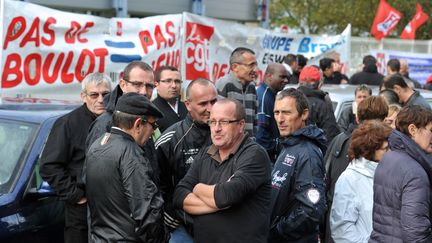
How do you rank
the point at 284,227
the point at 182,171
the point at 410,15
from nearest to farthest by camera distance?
the point at 284,227, the point at 182,171, the point at 410,15

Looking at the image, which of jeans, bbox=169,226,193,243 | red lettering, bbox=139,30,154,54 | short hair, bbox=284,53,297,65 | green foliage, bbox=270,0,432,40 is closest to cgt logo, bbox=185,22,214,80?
red lettering, bbox=139,30,154,54

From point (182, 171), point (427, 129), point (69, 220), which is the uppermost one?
point (427, 129)

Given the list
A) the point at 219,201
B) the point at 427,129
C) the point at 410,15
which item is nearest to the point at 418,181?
the point at 427,129

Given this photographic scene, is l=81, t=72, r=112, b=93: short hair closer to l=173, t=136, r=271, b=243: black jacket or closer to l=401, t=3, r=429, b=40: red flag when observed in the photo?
l=173, t=136, r=271, b=243: black jacket

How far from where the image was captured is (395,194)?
15.3 feet

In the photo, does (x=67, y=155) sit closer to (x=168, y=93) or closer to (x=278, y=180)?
(x=168, y=93)

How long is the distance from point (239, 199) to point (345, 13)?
27.7m

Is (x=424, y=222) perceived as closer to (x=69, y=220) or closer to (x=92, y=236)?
(x=92, y=236)

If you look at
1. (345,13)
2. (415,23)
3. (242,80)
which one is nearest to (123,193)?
(242,80)

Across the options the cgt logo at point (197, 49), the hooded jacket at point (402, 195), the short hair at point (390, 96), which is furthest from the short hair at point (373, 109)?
the cgt logo at point (197, 49)

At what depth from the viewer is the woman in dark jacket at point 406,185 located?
4555 millimetres

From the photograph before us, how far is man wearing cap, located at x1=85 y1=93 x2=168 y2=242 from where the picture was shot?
4.46m

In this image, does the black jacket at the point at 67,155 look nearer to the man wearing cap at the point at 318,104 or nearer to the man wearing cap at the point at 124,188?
the man wearing cap at the point at 124,188

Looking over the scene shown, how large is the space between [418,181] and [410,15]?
1082 inches
